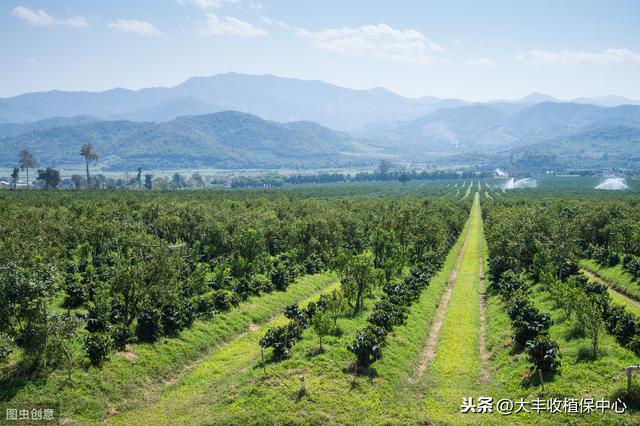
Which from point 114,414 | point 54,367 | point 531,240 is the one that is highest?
point 531,240

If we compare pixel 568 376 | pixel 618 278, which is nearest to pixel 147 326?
pixel 568 376

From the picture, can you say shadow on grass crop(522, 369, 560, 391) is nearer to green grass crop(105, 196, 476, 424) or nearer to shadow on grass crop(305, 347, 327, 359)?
green grass crop(105, 196, 476, 424)

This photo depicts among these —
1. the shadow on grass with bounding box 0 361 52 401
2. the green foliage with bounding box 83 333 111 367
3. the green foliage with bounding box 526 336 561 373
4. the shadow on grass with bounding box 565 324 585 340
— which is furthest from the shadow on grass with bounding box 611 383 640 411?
the shadow on grass with bounding box 0 361 52 401

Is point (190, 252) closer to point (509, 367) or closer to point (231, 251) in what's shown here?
point (231, 251)

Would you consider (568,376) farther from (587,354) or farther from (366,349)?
(366,349)

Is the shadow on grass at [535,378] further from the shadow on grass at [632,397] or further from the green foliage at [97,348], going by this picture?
the green foliage at [97,348]

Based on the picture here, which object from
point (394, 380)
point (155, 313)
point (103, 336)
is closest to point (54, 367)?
point (103, 336)

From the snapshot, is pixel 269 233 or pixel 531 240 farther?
pixel 269 233

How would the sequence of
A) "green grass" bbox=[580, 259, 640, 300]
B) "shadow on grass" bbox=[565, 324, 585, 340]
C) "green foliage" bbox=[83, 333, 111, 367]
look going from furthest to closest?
"green grass" bbox=[580, 259, 640, 300] → "shadow on grass" bbox=[565, 324, 585, 340] → "green foliage" bbox=[83, 333, 111, 367]
